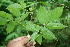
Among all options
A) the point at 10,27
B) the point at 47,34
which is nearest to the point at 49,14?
the point at 47,34

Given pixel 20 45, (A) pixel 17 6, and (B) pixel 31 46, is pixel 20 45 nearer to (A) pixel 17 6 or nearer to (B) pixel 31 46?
(B) pixel 31 46

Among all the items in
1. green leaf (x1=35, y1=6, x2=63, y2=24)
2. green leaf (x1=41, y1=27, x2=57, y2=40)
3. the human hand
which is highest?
green leaf (x1=35, y1=6, x2=63, y2=24)

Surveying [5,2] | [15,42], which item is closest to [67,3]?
[5,2]

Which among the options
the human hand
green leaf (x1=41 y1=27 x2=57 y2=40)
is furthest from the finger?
green leaf (x1=41 y1=27 x2=57 y2=40)

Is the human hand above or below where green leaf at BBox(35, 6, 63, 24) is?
below

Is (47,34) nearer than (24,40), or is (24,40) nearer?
(47,34)

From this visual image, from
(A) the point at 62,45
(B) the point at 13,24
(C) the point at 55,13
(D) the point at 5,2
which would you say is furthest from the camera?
(D) the point at 5,2

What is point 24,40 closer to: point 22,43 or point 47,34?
point 22,43

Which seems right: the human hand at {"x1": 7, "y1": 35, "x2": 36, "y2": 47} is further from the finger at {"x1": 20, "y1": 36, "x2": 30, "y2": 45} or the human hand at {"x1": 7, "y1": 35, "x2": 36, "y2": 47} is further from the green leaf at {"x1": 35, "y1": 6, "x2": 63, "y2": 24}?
the green leaf at {"x1": 35, "y1": 6, "x2": 63, "y2": 24}

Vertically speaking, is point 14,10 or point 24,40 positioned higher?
point 14,10

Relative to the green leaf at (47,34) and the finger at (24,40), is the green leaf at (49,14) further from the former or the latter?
the finger at (24,40)

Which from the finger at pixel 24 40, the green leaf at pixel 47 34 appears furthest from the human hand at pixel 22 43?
the green leaf at pixel 47 34
